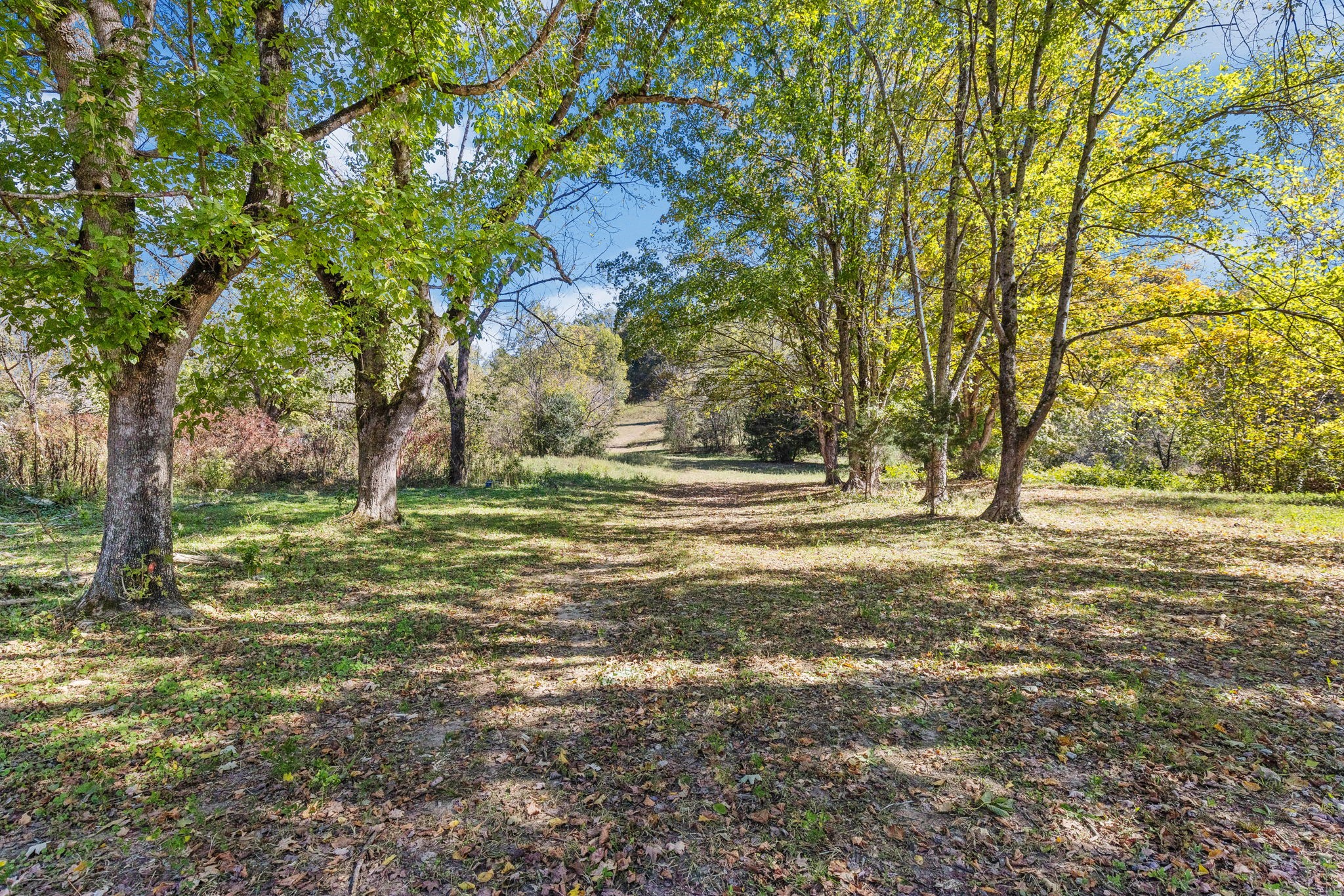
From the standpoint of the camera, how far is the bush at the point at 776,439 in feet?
114

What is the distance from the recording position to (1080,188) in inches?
341

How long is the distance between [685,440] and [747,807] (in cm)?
4331

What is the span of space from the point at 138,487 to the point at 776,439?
33370 mm

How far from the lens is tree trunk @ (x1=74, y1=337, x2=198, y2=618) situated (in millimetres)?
4934

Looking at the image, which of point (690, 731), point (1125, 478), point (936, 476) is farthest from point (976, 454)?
point (690, 731)

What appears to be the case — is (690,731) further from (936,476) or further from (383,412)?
(936,476)

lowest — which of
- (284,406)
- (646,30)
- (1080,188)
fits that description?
(284,406)

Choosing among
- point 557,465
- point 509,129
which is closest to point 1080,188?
point 509,129

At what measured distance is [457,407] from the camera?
18.2 meters

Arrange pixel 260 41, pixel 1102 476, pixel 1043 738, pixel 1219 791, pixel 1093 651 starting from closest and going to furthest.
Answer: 1. pixel 1219 791
2. pixel 1043 738
3. pixel 1093 651
4. pixel 260 41
5. pixel 1102 476

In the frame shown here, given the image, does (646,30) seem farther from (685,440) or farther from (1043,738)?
(685,440)

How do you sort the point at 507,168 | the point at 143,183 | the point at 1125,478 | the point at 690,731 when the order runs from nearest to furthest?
the point at 690,731, the point at 143,183, the point at 507,168, the point at 1125,478

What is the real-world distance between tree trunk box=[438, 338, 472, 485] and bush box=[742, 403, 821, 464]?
62.3ft

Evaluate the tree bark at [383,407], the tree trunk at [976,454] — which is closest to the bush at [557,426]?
the tree bark at [383,407]
